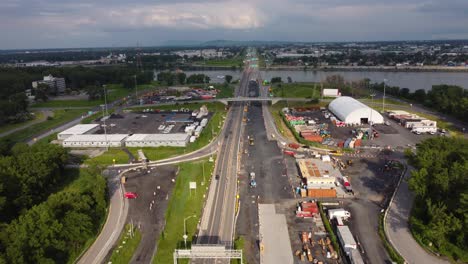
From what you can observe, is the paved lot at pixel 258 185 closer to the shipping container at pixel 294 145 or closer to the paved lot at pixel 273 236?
the paved lot at pixel 273 236

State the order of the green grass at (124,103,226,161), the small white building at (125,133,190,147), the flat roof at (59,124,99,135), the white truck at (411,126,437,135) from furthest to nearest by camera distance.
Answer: the flat roof at (59,124,99,135)
the white truck at (411,126,437,135)
the small white building at (125,133,190,147)
the green grass at (124,103,226,161)

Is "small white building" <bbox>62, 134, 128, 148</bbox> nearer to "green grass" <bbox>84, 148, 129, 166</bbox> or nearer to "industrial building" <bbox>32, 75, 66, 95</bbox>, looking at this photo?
"green grass" <bbox>84, 148, 129, 166</bbox>

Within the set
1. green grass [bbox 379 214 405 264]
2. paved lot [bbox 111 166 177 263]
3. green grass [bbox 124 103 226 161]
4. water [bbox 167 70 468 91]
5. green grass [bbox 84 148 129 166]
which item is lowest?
green grass [bbox 379 214 405 264]

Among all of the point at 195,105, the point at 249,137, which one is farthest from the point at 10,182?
the point at 195,105

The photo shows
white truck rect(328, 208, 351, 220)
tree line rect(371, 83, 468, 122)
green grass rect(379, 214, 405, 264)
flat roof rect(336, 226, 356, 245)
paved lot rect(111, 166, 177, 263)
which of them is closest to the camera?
green grass rect(379, 214, 405, 264)

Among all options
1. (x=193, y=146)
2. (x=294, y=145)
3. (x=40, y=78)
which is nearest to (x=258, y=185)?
(x=294, y=145)

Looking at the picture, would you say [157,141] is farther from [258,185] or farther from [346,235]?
[346,235]

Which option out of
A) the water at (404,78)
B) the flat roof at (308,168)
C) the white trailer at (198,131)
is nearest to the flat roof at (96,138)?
the white trailer at (198,131)

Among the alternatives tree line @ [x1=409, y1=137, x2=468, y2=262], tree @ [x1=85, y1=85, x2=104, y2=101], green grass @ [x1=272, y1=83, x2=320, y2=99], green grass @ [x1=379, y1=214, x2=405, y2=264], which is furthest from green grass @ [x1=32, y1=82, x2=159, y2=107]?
tree line @ [x1=409, y1=137, x2=468, y2=262]
